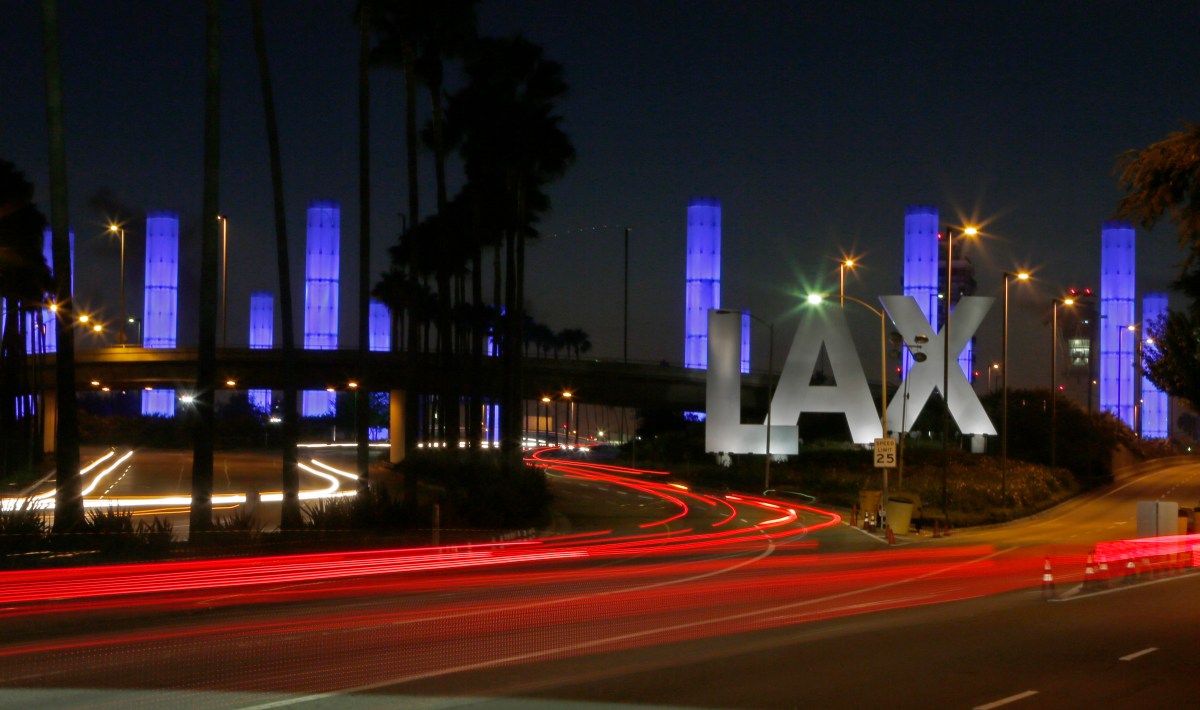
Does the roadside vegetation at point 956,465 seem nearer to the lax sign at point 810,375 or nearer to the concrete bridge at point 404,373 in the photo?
the lax sign at point 810,375

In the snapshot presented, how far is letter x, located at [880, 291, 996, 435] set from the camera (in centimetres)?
5519

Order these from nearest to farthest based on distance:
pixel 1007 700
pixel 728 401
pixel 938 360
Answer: pixel 1007 700, pixel 728 401, pixel 938 360

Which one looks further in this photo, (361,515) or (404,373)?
(404,373)

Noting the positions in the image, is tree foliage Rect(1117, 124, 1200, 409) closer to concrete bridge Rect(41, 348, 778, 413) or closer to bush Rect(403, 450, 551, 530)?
bush Rect(403, 450, 551, 530)

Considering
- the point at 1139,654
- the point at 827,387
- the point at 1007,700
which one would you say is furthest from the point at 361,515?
the point at 827,387

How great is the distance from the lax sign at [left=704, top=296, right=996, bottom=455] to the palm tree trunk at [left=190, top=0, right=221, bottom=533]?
112 ft

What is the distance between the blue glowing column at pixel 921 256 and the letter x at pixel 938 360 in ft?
42.0

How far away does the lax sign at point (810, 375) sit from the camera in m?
55.3

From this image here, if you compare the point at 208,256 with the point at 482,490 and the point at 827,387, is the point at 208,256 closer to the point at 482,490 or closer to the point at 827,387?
the point at 482,490

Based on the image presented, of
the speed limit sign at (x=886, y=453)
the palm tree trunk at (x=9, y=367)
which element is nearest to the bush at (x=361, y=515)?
the speed limit sign at (x=886, y=453)

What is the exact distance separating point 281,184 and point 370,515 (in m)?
8.30

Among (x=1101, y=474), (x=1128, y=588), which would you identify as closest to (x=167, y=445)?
(x=1101, y=474)

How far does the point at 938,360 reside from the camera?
5766 cm

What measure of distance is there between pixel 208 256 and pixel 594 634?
1322 cm
